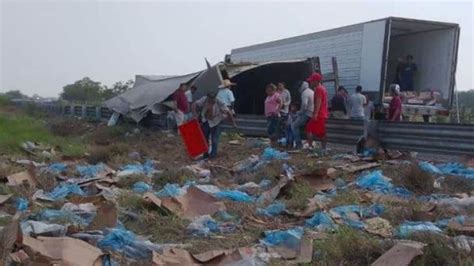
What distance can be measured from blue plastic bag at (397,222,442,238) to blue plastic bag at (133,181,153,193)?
10.4 feet

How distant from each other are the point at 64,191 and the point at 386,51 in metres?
9.03

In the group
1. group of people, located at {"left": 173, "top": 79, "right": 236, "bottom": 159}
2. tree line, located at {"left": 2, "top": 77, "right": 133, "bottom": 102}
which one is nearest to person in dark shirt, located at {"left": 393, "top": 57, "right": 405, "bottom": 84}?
group of people, located at {"left": 173, "top": 79, "right": 236, "bottom": 159}

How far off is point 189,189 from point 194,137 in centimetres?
443

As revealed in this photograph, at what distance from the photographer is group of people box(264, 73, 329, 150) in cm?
1033

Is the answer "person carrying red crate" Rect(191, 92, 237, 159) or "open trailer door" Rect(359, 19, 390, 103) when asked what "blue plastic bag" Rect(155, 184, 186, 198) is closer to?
"person carrying red crate" Rect(191, 92, 237, 159)

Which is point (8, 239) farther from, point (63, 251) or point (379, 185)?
point (379, 185)

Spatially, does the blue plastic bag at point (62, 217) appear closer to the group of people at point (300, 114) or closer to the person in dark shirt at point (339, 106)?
the group of people at point (300, 114)

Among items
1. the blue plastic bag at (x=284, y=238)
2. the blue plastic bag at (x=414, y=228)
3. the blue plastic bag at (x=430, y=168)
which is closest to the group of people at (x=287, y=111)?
the blue plastic bag at (x=430, y=168)

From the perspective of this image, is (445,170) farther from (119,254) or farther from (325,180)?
(119,254)

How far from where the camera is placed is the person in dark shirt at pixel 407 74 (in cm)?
1498

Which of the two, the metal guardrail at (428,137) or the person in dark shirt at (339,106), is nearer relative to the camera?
the metal guardrail at (428,137)

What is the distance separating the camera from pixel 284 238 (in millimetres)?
4484

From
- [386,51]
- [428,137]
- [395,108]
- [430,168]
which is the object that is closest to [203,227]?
[430,168]

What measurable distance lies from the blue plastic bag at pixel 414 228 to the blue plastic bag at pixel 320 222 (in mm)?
577
